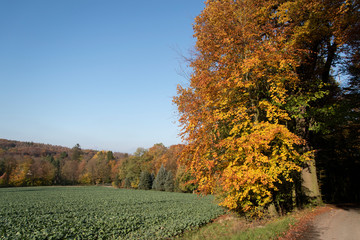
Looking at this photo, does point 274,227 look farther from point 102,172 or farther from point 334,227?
point 102,172

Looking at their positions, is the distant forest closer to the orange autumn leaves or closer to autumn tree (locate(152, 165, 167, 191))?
autumn tree (locate(152, 165, 167, 191))

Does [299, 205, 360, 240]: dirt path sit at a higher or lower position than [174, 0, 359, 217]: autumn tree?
lower

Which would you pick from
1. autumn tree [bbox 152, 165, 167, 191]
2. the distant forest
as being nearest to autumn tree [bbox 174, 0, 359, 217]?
the distant forest

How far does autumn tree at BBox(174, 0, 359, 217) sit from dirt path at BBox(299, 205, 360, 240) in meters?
1.99

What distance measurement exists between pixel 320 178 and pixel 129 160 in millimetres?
66150

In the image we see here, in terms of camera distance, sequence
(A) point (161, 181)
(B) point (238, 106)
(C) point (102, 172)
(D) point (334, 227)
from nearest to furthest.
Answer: (D) point (334, 227) < (B) point (238, 106) < (A) point (161, 181) < (C) point (102, 172)

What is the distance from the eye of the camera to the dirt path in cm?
798

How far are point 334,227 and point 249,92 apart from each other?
6861 mm

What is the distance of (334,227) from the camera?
9.10 meters

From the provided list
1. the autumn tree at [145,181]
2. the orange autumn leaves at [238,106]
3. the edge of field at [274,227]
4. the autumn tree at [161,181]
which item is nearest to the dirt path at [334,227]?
the edge of field at [274,227]

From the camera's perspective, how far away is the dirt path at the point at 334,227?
798 cm

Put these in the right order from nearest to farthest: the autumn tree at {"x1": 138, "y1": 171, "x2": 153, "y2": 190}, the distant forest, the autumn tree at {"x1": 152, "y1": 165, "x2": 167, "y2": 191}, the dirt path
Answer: the dirt path
the autumn tree at {"x1": 152, "y1": 165, "x2": 167, "y2": 191}
the distant forest
the autumn tree at {"x1": 138, "y1": 171, "x2": 153, "y2": 190}

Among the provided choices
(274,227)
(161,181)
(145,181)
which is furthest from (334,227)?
(145,181)

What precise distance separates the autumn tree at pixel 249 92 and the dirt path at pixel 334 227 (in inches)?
78.5
